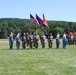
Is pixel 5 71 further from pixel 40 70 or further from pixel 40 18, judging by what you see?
pixel 40 18

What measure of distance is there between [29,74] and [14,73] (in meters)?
0.69

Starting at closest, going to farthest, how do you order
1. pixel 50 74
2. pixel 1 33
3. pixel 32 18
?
pixel 50 74 < pixel 32 18 < pixel 1 33

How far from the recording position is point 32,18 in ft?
135

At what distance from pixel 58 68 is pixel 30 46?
1856 centimetres

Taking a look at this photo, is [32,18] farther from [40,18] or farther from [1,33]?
[1,33]

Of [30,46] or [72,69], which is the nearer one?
[72,69]

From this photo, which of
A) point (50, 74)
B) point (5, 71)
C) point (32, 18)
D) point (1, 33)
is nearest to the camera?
point (50, 74)

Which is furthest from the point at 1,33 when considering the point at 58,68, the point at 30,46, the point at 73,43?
the point at 58,68

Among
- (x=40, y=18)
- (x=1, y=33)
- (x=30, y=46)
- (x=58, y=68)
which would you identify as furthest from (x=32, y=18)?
(x=1, y=33)

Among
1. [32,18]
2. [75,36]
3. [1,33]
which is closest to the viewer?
[32,18]

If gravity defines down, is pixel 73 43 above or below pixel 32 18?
below

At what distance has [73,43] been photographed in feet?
157

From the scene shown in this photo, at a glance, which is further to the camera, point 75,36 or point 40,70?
point 75,36

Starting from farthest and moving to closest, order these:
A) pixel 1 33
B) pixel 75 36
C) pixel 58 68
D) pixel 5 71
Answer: pixel 1 33 → pixel 75 36 → pixel 58 68 → pixel 5 71
